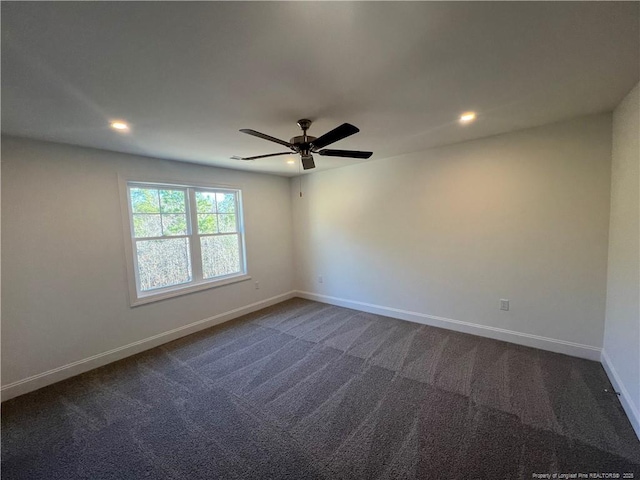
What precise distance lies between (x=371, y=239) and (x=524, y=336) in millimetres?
2203

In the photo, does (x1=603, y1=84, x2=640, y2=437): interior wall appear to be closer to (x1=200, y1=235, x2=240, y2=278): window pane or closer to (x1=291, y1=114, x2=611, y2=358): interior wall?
(x1=291, y1=114, x2=611, y2=358): interior wall

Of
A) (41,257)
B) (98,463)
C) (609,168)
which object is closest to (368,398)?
(98,463)

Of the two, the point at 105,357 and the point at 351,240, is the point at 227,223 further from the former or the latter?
the point at 105,357

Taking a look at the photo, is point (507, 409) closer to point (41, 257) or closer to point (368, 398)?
point (368, 398)

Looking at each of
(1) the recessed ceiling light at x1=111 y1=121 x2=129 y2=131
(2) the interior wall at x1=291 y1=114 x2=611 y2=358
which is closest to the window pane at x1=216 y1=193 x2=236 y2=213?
(2) the interior wall at x1=291 y1=114 x2=611 y2=358

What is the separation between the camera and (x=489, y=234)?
309 centimetres

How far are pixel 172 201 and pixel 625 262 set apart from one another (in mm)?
4829

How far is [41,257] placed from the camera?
2.53 m

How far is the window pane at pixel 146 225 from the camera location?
10.7ft

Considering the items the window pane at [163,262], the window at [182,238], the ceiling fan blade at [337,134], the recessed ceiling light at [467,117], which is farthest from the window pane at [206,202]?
the recessed ceiling light at [467,117]

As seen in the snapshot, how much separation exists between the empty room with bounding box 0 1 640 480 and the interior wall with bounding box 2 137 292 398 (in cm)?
2

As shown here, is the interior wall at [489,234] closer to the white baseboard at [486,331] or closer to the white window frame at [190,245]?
the white baseboard at [486,331]

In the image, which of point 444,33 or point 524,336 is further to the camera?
point 524,336

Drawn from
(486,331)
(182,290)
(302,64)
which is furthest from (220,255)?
(486,331)
